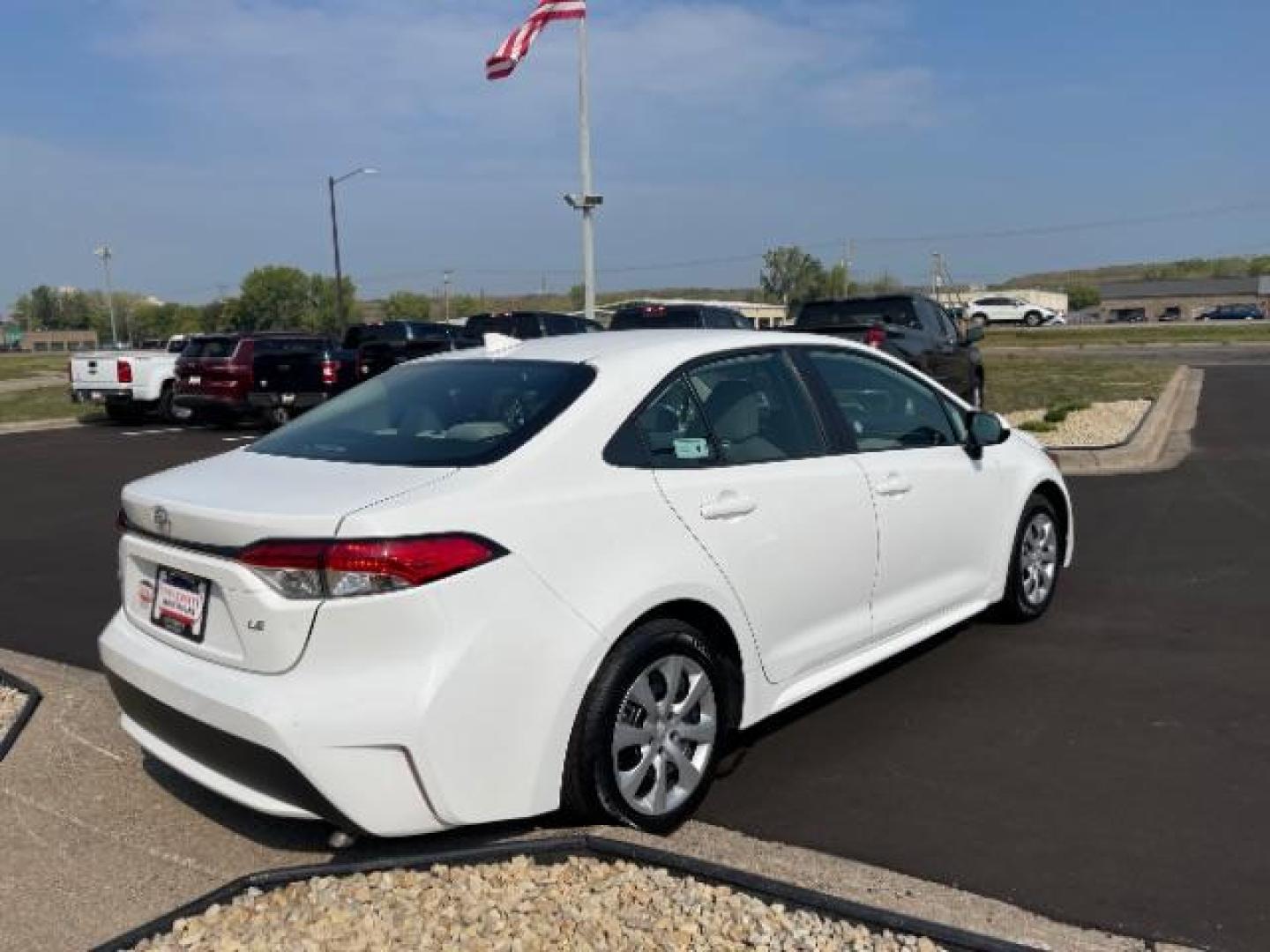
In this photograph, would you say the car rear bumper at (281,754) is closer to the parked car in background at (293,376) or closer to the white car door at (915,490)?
the white car door at (915,490)

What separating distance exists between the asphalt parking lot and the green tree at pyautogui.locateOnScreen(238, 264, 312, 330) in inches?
4689

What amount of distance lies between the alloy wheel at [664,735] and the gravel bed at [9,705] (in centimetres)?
267

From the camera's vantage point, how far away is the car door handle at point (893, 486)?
4.44 metres

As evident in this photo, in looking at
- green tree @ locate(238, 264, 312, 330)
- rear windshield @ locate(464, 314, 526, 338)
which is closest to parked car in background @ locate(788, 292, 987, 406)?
rear windshield @ locate(464, 314, 526, 338)

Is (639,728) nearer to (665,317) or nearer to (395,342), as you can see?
(665,317)

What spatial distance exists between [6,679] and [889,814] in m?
3.86

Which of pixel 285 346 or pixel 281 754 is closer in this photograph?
pixel 281 754

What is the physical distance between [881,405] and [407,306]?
127830 mm

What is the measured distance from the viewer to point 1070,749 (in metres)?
4.14

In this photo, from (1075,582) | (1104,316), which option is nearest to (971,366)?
(1075,582)

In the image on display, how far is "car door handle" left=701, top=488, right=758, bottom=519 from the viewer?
367 cm

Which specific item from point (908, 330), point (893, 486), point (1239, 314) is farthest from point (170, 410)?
point (1239, 314)

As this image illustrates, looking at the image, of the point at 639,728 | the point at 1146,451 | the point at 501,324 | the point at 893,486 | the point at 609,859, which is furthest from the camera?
the point at 501,324

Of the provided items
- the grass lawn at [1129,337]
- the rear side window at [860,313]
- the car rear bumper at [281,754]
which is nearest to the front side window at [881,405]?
the car rear bumper at [281,754]
